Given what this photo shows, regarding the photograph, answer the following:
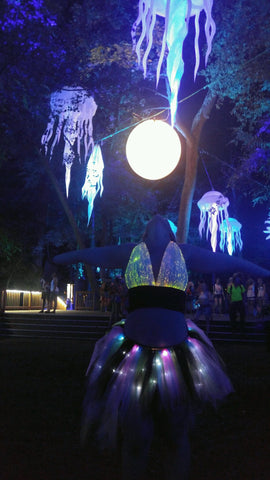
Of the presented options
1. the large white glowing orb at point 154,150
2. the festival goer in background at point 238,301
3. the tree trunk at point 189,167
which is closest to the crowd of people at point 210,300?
the festival goer in background at point 238,301

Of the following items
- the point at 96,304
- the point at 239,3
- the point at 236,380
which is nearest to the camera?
the point at 236,380

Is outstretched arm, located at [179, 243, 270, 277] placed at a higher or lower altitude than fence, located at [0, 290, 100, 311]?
lower

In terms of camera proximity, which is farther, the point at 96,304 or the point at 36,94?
the point at 96,304

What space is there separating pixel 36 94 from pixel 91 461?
12.8 m

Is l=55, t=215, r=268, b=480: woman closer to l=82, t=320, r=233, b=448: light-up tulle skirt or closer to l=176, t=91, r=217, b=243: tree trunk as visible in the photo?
l=82, t=320, r=233, b=448: light-up tulle skirt

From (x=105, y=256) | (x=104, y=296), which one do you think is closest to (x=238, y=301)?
(x=104, y=296)

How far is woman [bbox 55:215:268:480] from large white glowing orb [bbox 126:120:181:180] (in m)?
3.23

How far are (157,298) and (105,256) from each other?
1.94 ft

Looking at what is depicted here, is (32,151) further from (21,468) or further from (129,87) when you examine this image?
(21,468)

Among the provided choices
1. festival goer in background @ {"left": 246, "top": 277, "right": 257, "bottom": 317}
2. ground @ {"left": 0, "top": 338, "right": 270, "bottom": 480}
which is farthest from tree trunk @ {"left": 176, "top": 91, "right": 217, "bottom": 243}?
ground @ {"left": 0, "top": 338, "right": 270, "bottom": 480}

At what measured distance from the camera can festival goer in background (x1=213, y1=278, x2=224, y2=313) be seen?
23.2 metres

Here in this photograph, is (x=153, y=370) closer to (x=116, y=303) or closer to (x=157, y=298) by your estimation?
(x=157, y=298)

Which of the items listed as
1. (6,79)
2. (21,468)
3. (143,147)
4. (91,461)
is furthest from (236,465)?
(6,79)

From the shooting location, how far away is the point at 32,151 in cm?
2666
